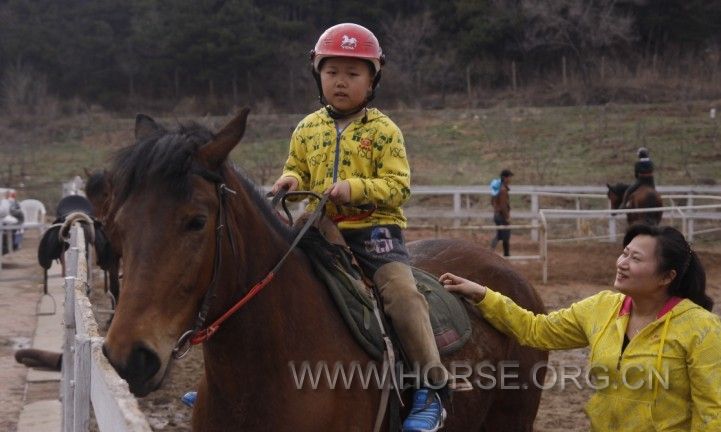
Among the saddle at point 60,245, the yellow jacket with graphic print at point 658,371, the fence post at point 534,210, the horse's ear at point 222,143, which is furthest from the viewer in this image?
the fence post at point 534,210

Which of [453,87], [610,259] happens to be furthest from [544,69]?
[610,259]

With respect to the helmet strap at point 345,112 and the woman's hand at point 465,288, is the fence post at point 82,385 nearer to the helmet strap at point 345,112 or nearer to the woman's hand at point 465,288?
the helmet strap at point 345,112

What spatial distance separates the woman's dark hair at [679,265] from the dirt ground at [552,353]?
1.95m

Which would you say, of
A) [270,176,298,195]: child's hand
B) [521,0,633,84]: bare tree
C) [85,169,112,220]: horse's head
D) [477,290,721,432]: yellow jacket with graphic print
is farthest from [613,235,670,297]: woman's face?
[521,0,633,84]: bare tree

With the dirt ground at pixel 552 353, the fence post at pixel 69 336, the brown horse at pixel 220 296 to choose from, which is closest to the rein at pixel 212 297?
the brown horse at pixel 220 296

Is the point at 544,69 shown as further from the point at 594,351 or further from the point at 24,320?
the point at 594,351

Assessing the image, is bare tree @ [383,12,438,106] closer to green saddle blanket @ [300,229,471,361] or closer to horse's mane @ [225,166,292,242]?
green saddle blanket @ [300,229,471,361]

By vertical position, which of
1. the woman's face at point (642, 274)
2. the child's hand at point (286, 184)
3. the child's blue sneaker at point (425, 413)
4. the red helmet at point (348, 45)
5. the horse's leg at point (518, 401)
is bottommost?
the horse's leg at point (518, 401)

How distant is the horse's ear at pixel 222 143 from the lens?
2992 mm

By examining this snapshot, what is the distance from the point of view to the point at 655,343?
131 inches

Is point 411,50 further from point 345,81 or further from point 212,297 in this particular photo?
point 212,297

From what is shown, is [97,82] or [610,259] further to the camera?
[97,82]

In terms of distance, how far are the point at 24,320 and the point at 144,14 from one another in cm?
3722

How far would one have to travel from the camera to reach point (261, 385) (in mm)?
3137
